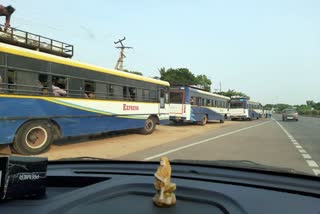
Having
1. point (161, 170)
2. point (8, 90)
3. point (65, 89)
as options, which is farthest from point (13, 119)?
point (161, 170)

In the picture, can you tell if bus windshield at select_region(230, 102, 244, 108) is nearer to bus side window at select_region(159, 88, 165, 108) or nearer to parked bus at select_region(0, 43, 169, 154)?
bus side window at select_region(159, 88, 165, 108)

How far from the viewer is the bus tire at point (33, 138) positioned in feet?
39.7

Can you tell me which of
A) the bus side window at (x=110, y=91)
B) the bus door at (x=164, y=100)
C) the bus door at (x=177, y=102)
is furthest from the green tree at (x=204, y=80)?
the bus side window at (x=110, y=91)

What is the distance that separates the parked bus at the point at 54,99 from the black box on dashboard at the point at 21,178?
31.9 ft

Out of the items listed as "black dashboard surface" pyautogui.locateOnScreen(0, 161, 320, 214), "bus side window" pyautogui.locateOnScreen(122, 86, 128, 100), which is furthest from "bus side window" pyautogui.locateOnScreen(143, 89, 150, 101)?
"black dashboard surface" pyautogui.locateOnScreen(0, 161, 320, 214)

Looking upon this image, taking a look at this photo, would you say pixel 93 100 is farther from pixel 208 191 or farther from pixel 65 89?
pixel 208 191

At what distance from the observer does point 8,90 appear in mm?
11641

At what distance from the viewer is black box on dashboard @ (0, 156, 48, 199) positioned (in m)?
2.22

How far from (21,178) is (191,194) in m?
0.94

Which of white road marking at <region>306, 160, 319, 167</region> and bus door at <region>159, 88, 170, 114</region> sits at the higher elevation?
bus door at <region>159, 88, 170, 114</region>

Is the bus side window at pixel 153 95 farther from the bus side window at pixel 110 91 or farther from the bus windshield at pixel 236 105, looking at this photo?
the bus windshield at pixel 236 105

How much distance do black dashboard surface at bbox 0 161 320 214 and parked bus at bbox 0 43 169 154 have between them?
953cm

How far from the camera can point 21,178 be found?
7.48ft

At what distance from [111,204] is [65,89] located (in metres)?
12.3
